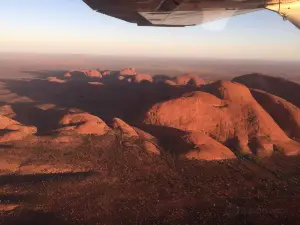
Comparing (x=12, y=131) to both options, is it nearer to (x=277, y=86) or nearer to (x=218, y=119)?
(x=218, y=119)

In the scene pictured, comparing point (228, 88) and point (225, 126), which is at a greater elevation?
point (228, 88)

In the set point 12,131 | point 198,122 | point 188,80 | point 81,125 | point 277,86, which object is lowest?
point 198,122

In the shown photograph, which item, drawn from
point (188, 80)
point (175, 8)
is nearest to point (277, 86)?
point (188, 80)

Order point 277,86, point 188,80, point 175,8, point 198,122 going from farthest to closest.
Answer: point 188,80 → point 277,86 → point 198,122 → point 175,8

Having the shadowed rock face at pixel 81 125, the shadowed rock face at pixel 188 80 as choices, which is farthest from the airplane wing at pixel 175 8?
the shadowed rock face at pixel 188 80

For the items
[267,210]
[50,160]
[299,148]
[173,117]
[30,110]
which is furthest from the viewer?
[30,110]

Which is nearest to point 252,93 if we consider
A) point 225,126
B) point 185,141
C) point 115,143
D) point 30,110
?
point 225,126

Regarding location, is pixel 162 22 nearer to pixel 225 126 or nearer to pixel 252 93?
pixel 225 126

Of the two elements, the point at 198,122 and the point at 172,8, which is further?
the point at 198,122
